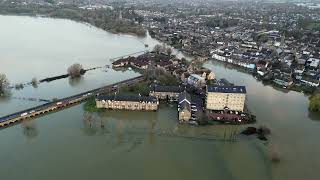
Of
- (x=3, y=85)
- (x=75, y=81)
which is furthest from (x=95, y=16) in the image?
(x=3, y=85)

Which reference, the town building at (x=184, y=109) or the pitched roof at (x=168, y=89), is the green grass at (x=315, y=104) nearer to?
the town building at (x=184, y=109)

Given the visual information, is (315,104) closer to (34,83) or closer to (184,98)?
(184,98)

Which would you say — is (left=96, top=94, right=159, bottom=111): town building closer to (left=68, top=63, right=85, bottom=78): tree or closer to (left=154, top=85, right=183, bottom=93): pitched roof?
(left=154, top=85, right=183, bottom=93): pitched roof

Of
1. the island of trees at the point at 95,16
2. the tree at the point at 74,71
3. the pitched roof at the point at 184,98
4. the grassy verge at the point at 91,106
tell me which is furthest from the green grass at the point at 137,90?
the island of trees at the point at 95,16

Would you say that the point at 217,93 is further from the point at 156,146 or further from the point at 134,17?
the point at 134,17

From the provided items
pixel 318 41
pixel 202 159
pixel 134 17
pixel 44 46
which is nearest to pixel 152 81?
pixel 202 159

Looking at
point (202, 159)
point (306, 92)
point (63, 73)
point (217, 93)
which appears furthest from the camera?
point (63, 73)

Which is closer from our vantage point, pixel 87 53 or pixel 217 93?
pixel 217 93
